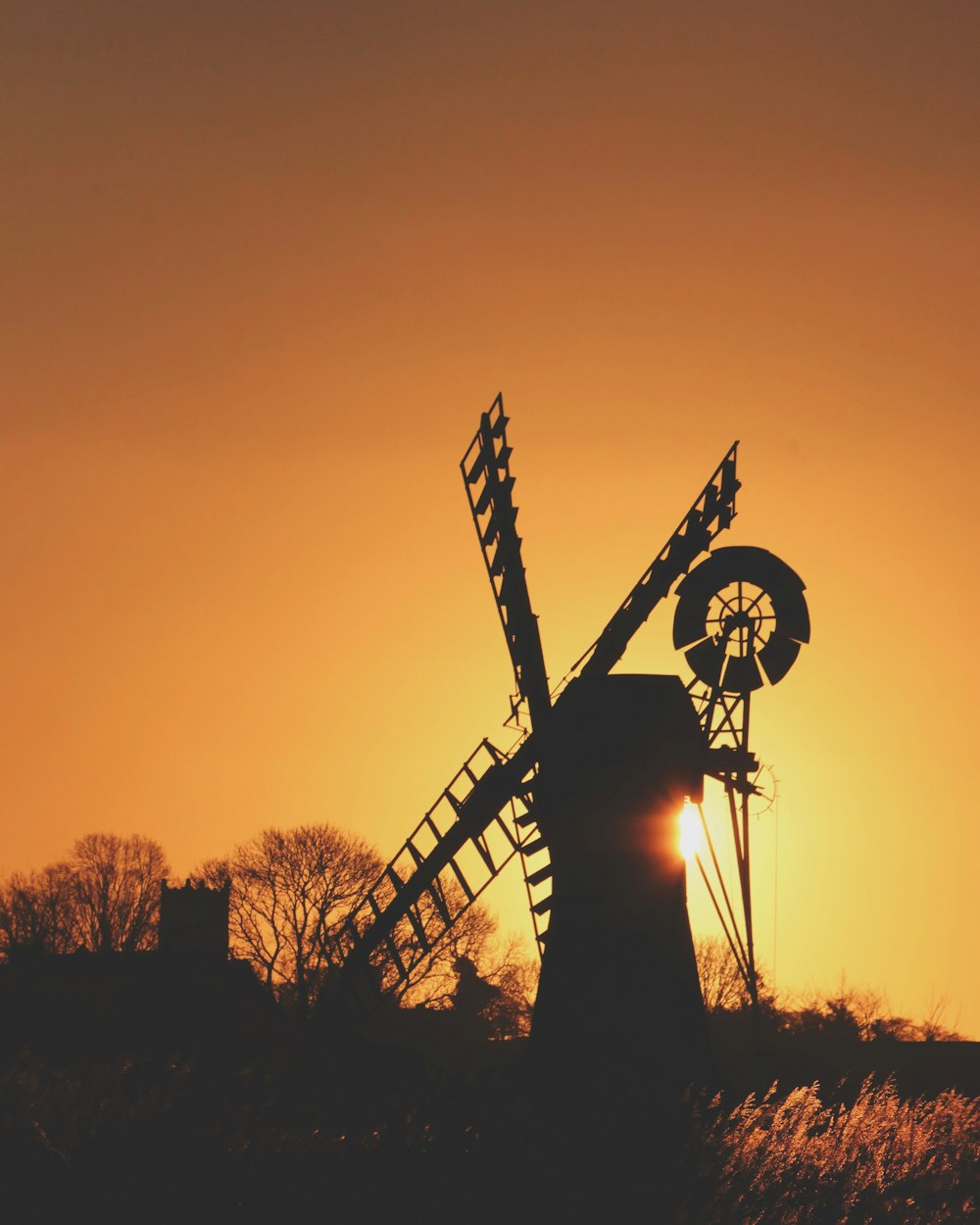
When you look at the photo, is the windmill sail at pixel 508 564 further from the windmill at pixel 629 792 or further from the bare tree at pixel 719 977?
the bare tree at pixel 719 977

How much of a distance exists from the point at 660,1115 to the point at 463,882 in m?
7.03

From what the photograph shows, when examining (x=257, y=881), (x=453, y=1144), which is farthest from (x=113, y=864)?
(x=453, y=1144)

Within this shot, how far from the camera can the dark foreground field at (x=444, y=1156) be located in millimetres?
17578

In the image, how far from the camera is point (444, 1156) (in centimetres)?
1983

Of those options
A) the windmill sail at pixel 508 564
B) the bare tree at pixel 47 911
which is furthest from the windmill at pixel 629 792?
the bare tree at pixel 47 911

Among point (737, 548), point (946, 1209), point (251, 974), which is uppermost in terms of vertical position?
point (737, 548)

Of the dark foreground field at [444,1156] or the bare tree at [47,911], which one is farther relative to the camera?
the bare tree at [47,911]

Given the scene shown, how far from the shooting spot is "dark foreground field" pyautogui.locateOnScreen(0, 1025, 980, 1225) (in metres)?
17.6

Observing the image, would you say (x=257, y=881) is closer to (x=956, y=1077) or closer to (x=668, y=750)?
(x=956, y=1077)

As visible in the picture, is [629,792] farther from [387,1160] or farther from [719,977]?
[719,977]

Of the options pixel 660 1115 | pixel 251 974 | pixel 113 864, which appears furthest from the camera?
pixel 113 864

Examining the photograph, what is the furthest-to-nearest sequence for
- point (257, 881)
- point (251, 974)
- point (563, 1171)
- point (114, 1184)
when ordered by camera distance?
point (257, 881) → point (251, 974) → point (563, 1171) → point (114, 1184)

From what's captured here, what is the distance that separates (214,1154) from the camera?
18094 mm

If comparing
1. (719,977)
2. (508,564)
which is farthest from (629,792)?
(719,977)
